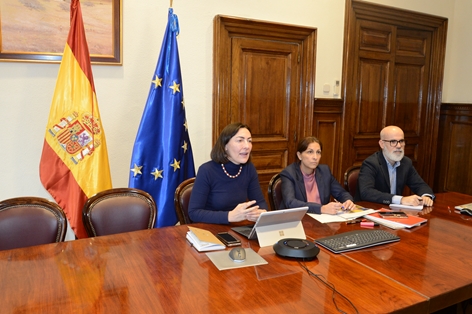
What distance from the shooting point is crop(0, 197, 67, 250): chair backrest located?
200 cm

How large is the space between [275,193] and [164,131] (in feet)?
3.39

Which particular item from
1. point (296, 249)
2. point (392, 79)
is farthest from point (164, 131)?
point (392, 79)

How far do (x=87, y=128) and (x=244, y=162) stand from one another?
1236 millimetres

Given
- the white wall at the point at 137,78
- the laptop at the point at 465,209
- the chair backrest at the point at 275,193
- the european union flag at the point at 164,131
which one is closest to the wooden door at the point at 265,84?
the white wall at the point at 137,78

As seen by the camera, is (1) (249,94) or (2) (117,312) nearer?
(2) (117,312)

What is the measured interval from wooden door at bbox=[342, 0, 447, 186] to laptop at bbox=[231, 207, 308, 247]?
8.80ft

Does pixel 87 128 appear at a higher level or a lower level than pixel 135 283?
higher

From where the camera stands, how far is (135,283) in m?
1.50

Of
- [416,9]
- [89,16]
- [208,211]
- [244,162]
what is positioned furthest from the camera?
[416,9]

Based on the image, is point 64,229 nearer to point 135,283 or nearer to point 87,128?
point 135,283


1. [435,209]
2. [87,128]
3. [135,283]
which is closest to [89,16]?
[87,128]

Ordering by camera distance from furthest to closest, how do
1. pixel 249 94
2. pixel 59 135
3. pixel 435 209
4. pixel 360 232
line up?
pixel 249 94 → pixel 59 135 → pixel 435 209 → pixel 360 232

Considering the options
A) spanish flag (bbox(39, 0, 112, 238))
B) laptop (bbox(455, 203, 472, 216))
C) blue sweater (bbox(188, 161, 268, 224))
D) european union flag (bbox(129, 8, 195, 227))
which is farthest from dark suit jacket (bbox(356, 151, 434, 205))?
spanish flag (bbox(39, 0, 112, 238))

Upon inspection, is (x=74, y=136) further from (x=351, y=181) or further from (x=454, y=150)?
(x=454, y=150)
